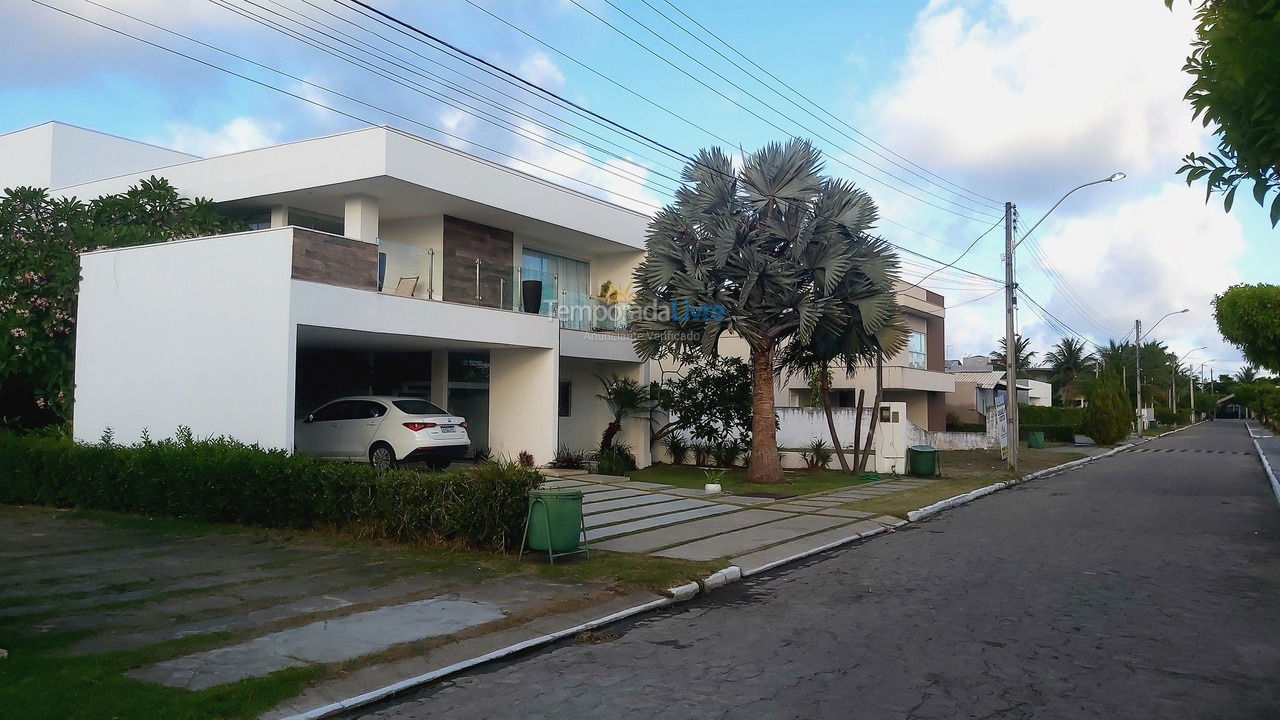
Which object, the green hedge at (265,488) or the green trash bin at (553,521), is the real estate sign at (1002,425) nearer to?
the green hedge at (265,488)

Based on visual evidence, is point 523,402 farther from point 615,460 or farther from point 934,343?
point 934,343

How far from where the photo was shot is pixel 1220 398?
145250 mm

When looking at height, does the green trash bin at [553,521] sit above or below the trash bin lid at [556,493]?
below

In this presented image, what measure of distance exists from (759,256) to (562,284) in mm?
6884

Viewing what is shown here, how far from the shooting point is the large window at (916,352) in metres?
40.1

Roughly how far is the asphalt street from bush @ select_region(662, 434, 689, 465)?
12.3m

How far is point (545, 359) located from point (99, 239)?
386 inches

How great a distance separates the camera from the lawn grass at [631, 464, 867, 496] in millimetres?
20125

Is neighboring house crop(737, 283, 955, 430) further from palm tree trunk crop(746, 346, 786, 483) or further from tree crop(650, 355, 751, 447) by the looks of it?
palm tree trunk crop(746, 346, 786, 483)

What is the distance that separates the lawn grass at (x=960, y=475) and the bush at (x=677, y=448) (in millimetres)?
6956

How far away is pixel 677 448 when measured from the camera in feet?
83.9

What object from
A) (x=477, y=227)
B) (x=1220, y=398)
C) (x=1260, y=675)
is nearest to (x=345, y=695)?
(x=1260, y=675)

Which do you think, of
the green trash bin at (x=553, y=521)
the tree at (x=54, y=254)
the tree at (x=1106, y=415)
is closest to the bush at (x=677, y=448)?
the tree at (x=54, y=254)

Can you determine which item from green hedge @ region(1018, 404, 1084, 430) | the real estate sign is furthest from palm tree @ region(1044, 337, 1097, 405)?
the real estate sign
